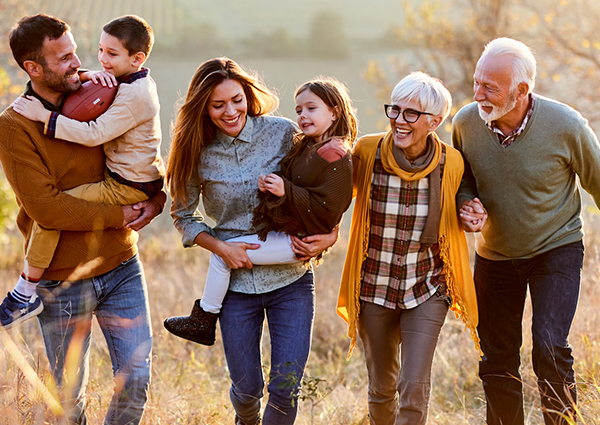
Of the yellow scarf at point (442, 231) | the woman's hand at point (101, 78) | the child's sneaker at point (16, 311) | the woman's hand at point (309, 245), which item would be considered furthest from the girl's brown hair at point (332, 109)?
the child's sneaker at point (16, 311)

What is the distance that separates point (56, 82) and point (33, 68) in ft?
0.39

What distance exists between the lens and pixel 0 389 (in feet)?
10.2

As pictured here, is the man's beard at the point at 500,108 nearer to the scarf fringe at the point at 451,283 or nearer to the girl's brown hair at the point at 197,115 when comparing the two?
the scarf fringe at the point at 451,283

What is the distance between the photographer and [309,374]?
5.56 m

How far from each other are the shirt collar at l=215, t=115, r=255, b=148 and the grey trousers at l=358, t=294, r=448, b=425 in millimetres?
1152

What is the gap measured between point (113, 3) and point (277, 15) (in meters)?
11.6

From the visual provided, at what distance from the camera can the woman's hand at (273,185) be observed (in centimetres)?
309

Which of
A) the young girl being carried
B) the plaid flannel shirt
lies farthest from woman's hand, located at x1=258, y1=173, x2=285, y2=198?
the plaid flannel shirt

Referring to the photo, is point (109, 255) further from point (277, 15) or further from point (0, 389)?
point (277, 15)

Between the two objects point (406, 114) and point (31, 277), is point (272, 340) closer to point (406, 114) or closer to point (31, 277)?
point (31, 277)

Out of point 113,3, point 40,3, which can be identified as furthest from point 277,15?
point 40,3

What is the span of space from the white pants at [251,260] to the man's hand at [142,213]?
422mm

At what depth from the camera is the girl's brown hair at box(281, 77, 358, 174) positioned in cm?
322

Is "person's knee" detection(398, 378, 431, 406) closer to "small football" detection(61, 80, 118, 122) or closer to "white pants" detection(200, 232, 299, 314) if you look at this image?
"white pants" detection(200, 232, 299, 314)
